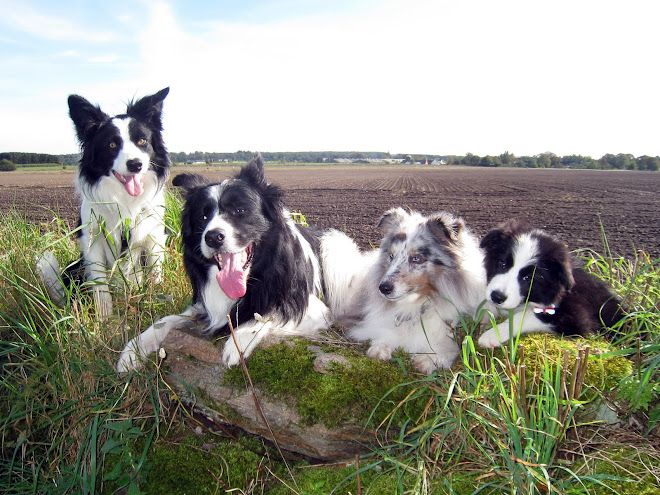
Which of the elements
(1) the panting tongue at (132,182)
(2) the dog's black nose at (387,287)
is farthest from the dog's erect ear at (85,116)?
(2) the dog's black nose at (387,287)

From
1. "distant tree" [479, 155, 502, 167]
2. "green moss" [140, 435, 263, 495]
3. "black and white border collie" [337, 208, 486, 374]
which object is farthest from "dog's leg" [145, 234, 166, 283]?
"distant tree" [479, 155, 502, 167]

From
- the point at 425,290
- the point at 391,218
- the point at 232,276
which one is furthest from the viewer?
the point at 391,218

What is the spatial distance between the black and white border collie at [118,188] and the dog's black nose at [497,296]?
310cm

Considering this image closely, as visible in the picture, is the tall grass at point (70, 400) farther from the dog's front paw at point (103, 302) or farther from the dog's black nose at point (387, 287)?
the dog's black nose at point (387, 287)

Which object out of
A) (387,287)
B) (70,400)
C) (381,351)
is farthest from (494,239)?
(70,400)

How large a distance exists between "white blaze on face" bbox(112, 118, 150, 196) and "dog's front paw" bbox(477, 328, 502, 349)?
3440 mm

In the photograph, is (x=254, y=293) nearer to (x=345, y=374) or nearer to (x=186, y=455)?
(x=345, y=374)

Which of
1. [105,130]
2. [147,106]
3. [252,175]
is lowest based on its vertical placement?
[252,175]

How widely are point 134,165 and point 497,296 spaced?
11.3ft

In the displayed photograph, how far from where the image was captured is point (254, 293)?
11.0ft

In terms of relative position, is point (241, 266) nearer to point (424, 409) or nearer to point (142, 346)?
point (142, 346)

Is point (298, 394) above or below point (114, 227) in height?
below

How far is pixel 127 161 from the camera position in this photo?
4.08m

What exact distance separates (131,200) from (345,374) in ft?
9.50
